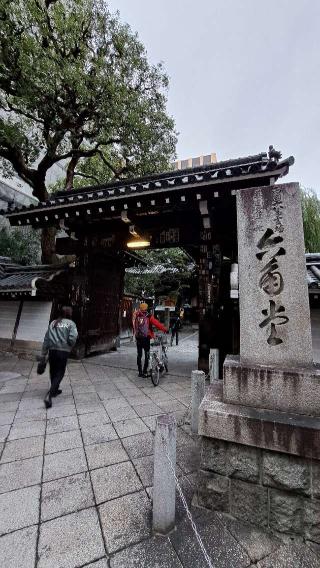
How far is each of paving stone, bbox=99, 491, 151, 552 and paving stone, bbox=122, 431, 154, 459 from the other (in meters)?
0.78

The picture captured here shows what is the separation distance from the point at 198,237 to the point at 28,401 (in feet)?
20.8

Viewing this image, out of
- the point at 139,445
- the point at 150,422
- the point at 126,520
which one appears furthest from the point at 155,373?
the point at 126,520

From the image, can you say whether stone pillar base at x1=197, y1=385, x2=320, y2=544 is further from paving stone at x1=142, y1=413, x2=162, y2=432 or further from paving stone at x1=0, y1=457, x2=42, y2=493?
paving stone at x1=0, y1=457, x2=42, y2=493

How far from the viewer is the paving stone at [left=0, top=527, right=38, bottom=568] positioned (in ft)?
6.66

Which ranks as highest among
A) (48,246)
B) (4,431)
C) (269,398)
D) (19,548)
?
(48,246)

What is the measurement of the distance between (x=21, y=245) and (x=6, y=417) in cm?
1641

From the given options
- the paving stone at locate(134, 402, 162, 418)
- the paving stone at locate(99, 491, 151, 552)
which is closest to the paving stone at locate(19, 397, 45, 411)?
the paving stone at locate(134, 402, 162, 418)

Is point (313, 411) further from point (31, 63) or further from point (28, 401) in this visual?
point (31, 63)

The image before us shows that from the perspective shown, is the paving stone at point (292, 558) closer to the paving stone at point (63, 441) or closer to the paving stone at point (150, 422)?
the paving stone at point (150, 422)

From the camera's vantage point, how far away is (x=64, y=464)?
3.35m

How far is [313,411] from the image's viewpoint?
8.36 ft

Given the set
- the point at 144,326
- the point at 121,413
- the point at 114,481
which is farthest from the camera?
the point at 144,326

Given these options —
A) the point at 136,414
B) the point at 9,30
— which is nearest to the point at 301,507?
the point at 136,414

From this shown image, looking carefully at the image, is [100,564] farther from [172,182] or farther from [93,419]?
[172,182]
